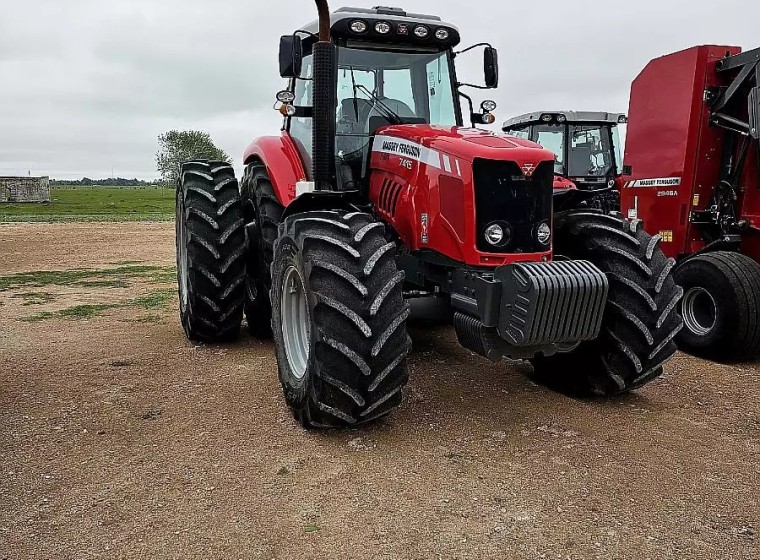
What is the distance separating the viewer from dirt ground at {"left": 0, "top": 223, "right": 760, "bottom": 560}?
9.90 ft

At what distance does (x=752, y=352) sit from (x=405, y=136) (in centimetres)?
351

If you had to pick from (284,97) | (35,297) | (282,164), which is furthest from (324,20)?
(35,297)

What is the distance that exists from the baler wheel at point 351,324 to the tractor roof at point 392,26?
1.59m

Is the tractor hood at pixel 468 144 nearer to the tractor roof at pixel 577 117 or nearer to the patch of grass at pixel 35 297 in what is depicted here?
the patch of grass at pixel 35 297

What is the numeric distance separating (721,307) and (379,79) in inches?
132

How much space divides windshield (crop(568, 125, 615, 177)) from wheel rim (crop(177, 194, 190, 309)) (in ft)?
24.7

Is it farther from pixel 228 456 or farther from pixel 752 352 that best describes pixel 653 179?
pixel 228 456

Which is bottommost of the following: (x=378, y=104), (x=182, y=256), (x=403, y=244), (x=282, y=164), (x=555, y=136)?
(x=182, y=256)

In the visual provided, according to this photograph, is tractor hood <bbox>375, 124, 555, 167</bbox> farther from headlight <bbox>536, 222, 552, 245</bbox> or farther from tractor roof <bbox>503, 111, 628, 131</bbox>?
tractor roof <bbox>503, 111, 628, 131</bbox>

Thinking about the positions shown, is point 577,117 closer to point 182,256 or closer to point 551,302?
point 182,256

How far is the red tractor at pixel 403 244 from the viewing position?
3834mm

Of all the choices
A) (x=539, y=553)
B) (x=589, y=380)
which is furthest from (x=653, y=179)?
(x=539, y=553)

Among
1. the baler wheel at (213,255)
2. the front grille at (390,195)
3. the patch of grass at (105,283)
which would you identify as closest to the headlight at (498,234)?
the front grille at (390,195)

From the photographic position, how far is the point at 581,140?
481 inches
